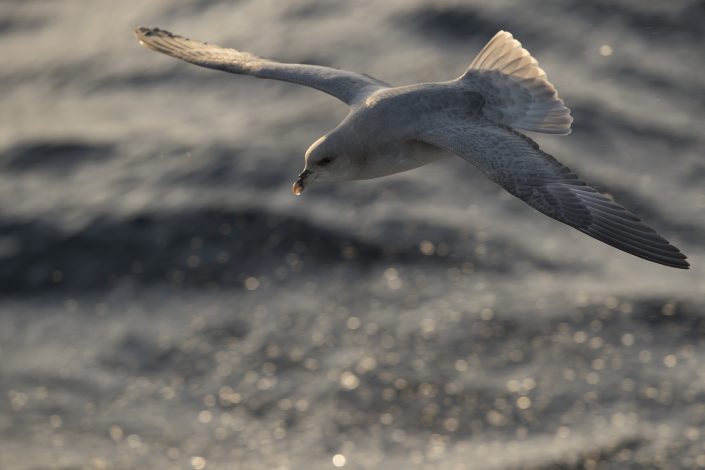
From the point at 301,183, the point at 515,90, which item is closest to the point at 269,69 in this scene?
the point at 301,183

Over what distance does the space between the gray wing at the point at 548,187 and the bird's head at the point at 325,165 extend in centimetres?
62

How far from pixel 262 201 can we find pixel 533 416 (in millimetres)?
4099

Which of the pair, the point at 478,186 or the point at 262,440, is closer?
the point at 262,440

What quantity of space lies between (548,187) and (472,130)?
69 cm

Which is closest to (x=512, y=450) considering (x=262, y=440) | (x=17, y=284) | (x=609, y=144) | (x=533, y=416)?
(x=533, y=416)

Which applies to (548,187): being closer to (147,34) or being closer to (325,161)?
(325,161)

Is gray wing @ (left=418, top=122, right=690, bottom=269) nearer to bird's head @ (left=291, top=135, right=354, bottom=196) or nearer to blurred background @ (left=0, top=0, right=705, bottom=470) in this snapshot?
bird's head @ (left=291, top=135, right=354, bottom=196)

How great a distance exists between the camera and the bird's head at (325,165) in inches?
330

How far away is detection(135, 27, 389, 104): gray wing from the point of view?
360 inches

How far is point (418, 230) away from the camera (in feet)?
48.9

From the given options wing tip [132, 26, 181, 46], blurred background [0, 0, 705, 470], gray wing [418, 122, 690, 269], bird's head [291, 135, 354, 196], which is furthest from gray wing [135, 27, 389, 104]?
blurred background [0, 0, 705, 470]

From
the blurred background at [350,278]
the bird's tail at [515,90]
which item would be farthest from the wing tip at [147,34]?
the blurred background at [350,278]

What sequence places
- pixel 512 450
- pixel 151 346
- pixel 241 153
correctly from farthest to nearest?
1. pixel 241 153
2. pixel 151 346
3. pixel 512 450

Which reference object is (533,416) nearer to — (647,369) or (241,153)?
(647,369)
